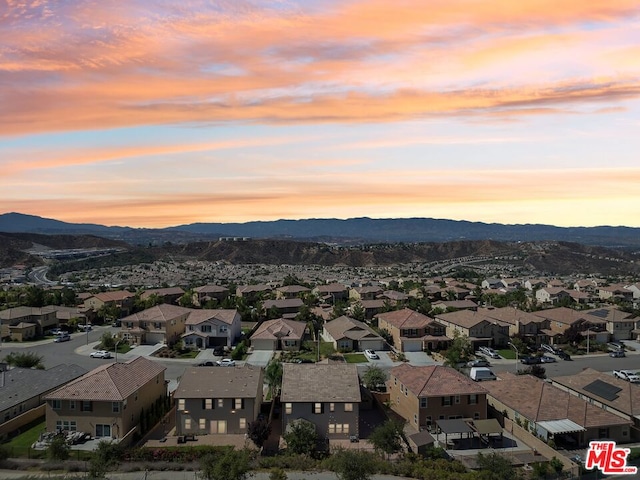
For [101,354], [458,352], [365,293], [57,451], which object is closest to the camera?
[57,451]

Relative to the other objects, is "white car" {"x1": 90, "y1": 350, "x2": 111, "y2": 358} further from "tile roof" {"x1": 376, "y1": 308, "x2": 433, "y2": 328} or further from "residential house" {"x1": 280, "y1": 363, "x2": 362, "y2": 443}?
"tile roof" {"x1": 376, "y1": 308, "x2": 433, "y2": 328}

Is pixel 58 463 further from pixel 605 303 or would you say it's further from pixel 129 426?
pixel 605 303

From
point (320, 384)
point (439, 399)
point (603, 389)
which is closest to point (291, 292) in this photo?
point (320, 384)

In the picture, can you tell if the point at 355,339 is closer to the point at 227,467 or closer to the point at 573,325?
the point at 573,325

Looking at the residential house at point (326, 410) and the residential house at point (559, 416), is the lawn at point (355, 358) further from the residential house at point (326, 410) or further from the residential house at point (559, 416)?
the residential house at point (326, 410)

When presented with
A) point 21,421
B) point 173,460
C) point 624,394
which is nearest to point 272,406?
point 173,460

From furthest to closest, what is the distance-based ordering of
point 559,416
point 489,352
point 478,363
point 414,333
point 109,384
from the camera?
point 414,333
point 489,352
point 478,363
point 109,384
point 559,416
